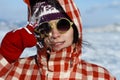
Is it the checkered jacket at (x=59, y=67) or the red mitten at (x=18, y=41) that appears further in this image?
the checkered jacket at (x=59, y=67)

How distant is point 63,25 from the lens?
2.88m

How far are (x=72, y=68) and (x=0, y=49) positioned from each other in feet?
1.07

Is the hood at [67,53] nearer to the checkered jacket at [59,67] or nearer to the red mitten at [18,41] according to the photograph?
the checkered jacket at [59,67]

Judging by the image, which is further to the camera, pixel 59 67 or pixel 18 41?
pixel 59 67

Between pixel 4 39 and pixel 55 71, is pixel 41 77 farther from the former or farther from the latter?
pixel 4 39

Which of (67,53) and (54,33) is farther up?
(54,33)

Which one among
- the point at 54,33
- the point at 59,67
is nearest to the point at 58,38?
the point at 54,33

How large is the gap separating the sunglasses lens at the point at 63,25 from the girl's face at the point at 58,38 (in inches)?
0.5

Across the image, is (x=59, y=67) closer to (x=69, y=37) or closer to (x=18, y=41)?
(x=69, y=37)

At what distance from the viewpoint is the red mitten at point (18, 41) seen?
277 centimetres

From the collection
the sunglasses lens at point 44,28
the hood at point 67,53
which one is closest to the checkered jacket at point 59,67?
the hood at point 67,53

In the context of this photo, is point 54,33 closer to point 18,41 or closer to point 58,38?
point 58,38

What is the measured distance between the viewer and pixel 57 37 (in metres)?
2.85

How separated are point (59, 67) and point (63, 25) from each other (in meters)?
0.18
